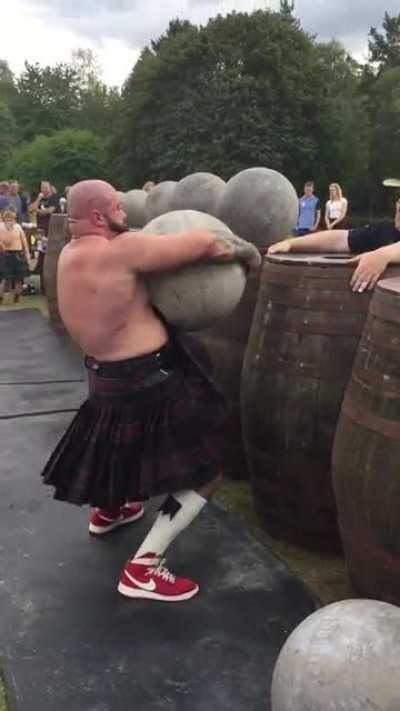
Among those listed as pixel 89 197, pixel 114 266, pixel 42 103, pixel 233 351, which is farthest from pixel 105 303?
pixel 42 103

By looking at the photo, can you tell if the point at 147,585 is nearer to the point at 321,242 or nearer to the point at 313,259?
the point at 313,259

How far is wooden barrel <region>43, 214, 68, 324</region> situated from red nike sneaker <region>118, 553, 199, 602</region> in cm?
632

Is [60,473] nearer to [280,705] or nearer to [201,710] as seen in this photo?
[201,710]

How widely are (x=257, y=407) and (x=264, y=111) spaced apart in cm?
3364

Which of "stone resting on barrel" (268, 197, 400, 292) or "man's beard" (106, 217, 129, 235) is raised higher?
"man's beard" (106, 217, 129, 235)

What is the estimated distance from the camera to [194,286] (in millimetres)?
3240

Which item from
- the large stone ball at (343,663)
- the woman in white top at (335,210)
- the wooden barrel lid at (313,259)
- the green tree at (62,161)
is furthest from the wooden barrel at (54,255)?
the green tree at (62,161)

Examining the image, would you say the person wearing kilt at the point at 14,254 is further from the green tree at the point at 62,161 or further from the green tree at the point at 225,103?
the green tree at the point at 62,161

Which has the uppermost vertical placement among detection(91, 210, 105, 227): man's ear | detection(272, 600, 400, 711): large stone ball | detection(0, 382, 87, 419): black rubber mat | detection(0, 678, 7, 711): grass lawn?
detection(91, 210, 105, 227): man's ear

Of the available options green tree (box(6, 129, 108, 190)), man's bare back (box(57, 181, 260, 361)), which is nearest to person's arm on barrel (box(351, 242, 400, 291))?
man's bare back (box(57, 181, 260, 361))

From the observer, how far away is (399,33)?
205 ft

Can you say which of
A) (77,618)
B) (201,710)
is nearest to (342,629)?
(201,710)

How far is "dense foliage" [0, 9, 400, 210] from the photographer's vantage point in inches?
1378

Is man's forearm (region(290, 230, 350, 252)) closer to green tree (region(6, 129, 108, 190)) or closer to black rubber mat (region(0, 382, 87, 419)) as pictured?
black rubber mat (region(0, 382, 87, 419))
